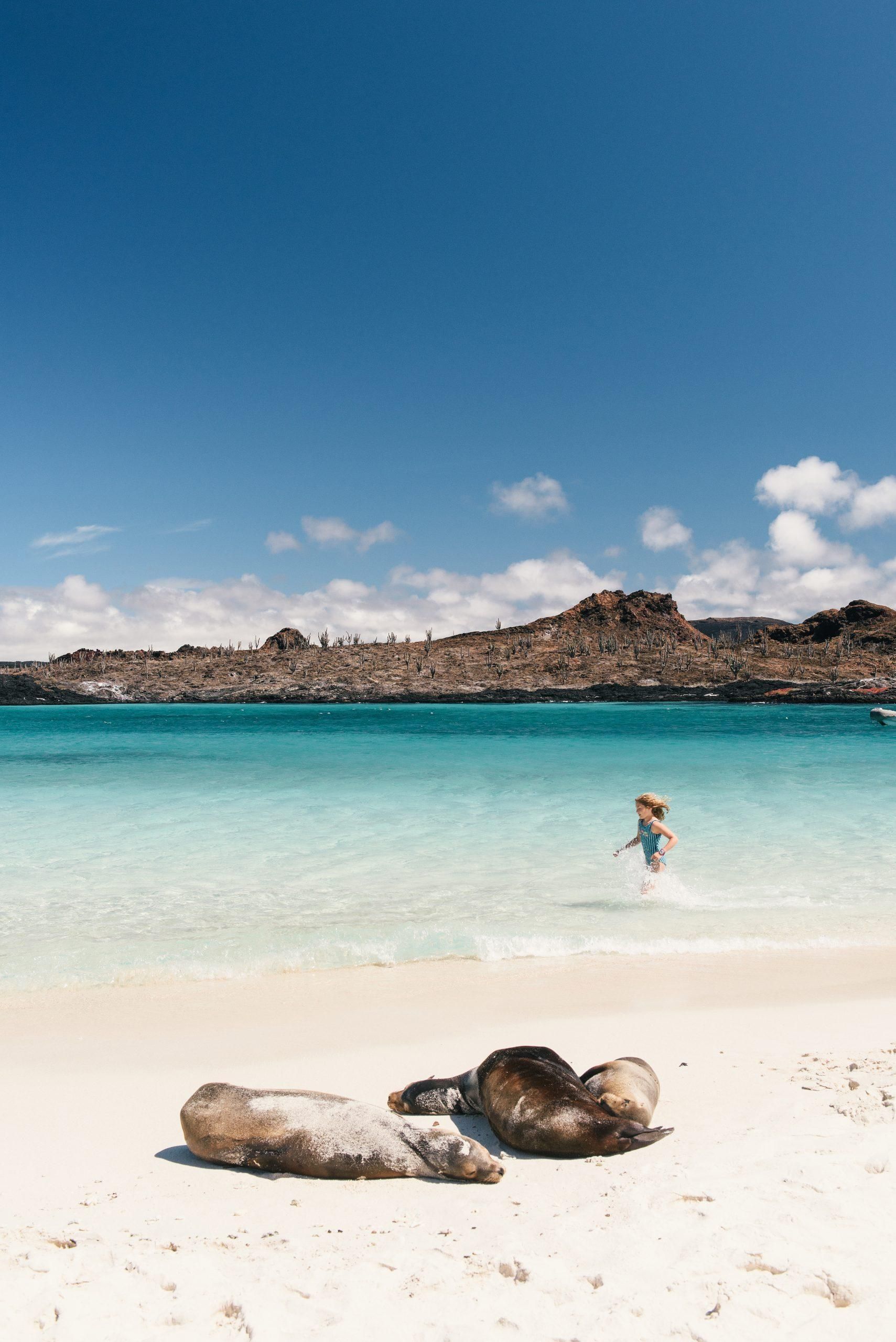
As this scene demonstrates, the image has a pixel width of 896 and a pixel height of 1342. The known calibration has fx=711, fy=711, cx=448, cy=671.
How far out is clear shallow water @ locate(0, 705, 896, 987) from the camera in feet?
23.3

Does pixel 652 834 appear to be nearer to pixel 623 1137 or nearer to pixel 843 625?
pixel 623 1137

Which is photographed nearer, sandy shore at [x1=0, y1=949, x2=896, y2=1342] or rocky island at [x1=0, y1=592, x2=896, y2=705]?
sandy shore at [x1=0, y1=949, x2=896, y2=1342]

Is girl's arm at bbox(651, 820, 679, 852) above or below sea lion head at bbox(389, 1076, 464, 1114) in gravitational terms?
above

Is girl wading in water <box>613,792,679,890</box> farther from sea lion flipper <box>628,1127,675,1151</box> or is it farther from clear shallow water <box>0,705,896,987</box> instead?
sea lion flipper <box>628,1127,675,1151</box>

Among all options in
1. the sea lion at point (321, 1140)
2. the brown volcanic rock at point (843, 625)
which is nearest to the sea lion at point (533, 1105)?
the sea lion at point (321, 1140)

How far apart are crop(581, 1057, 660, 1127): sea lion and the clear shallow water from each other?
2835mm

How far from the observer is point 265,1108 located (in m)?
3.58

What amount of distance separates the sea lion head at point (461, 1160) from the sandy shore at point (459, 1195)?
3.4 inches

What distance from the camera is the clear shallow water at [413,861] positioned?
7.10 meters

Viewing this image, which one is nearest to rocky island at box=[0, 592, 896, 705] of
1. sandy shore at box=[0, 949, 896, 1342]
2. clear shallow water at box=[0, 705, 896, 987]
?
clear shallow water at box=[0, 705, 896, 987]

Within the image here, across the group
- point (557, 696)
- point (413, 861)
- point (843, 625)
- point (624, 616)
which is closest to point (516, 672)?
point (557, 696)

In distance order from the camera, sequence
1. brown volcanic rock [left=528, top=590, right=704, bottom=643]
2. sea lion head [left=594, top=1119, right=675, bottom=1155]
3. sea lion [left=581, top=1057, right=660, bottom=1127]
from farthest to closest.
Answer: brown volcanic rock [left=528, top=590, right=704, bottom=643] < sea lion [left=581, top=1057, right=660, bottom=1127] < sea lion head [left=594, top=1119, right=675, bottom=1155]

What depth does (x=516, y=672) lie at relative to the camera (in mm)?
101375

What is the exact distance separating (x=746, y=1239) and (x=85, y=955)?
242 inches
